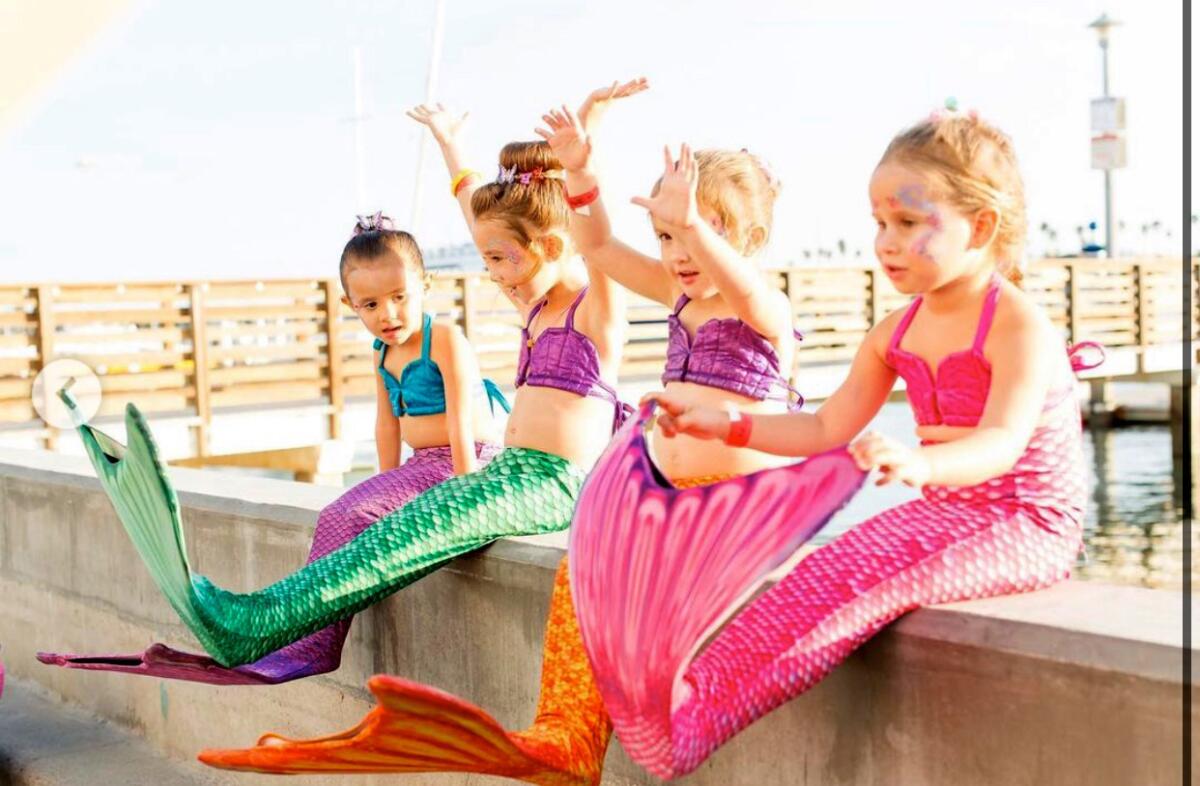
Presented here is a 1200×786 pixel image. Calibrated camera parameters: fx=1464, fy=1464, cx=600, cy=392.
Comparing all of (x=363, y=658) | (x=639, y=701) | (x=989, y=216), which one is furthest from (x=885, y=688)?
(x=363, y=658)

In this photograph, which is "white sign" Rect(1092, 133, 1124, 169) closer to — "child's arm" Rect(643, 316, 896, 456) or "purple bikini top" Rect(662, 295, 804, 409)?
"purple bikini top" Rect(662, 295, 804, 409)

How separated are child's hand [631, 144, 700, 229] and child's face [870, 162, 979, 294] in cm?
40

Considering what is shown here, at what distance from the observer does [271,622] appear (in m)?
3.41

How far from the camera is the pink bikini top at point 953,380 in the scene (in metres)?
2.59

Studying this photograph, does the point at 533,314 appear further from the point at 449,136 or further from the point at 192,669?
the point at 192,669

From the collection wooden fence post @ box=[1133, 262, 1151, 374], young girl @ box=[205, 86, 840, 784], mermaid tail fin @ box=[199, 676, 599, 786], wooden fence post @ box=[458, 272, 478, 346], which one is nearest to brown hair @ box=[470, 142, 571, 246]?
young girl @ box=[205, 86, 840, 784]

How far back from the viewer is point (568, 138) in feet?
11.0

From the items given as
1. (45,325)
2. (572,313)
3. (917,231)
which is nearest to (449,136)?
(572,313)

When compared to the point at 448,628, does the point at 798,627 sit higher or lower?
higher

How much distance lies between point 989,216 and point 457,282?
1517cm

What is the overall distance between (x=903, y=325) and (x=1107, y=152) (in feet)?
67.0

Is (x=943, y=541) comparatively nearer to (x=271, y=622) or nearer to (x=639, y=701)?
(x=639, y=701)

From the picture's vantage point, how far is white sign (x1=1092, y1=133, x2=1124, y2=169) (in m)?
21.6

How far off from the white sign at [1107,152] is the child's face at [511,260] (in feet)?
64.0
